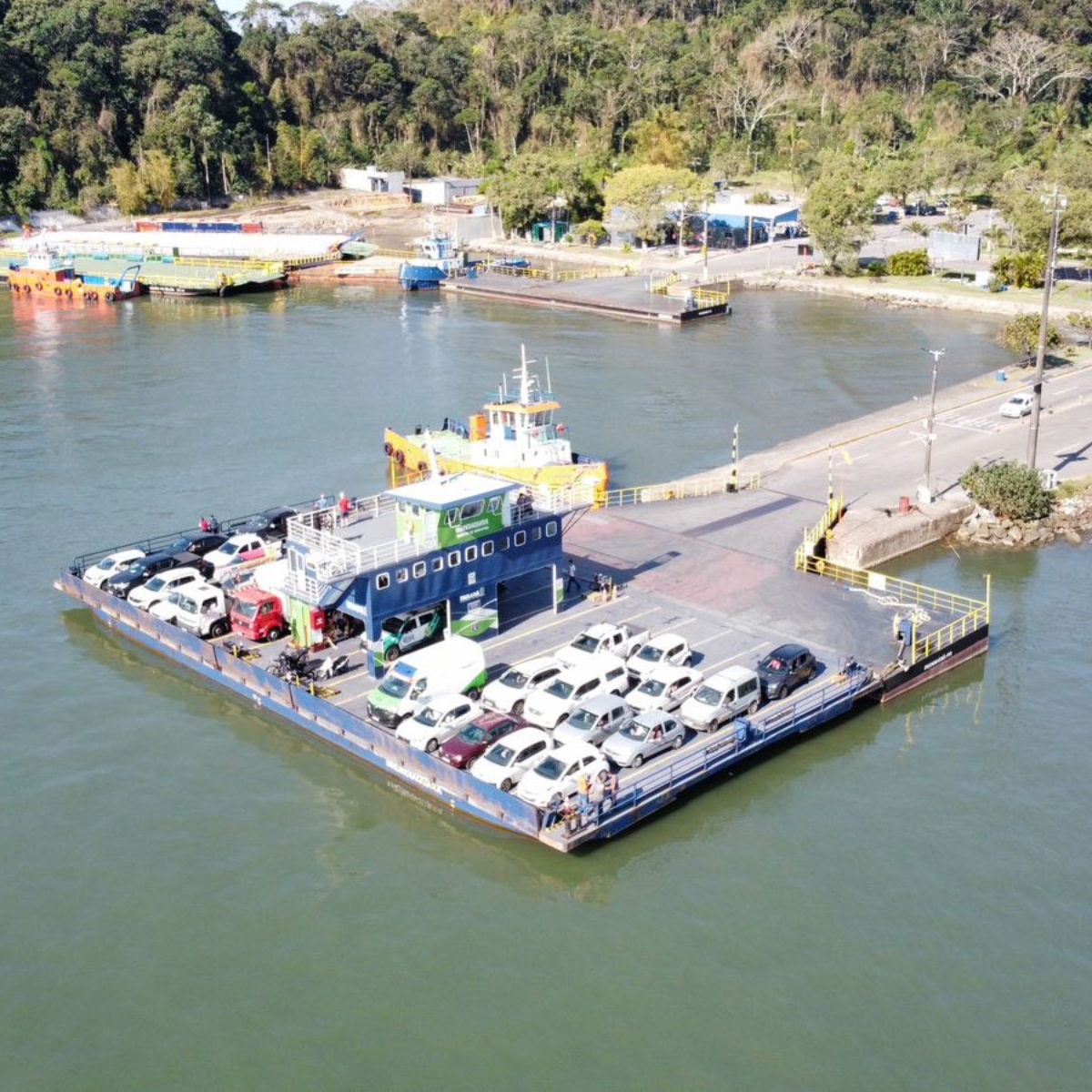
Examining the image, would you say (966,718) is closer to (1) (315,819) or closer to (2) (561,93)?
(1) (315,819)

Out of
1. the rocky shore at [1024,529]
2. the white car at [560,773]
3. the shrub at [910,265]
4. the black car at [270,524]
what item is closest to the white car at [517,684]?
the white car at [560,773]

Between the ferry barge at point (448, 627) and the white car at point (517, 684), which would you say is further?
the white car at point (517, 684)

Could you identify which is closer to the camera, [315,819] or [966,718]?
[315,819]

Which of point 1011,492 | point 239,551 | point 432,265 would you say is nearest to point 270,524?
point 239,551

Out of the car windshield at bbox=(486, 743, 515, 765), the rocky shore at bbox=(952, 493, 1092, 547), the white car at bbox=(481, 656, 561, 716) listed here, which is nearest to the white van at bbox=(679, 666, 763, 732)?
the white car at bbox=(481, 656, 561, 716)

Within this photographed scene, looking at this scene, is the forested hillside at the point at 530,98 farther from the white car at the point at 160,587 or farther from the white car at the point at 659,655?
the white car at the point at 659,655

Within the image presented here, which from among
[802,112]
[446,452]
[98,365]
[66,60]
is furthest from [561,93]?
[446,452]
